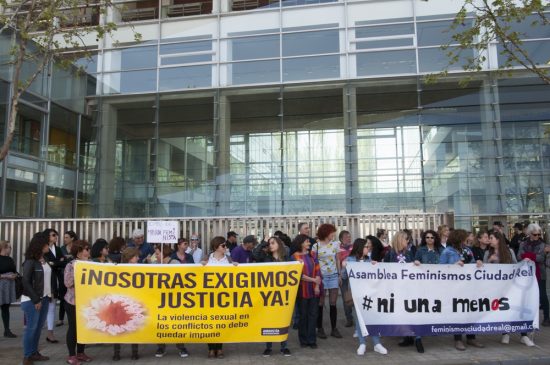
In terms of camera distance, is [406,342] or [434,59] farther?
[434,59]

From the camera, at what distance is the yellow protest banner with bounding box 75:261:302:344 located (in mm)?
7520

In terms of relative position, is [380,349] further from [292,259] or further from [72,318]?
[72,318]

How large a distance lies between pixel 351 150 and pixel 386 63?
355 cm

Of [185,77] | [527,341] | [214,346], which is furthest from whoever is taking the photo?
[185,77]

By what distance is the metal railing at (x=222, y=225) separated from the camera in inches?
559

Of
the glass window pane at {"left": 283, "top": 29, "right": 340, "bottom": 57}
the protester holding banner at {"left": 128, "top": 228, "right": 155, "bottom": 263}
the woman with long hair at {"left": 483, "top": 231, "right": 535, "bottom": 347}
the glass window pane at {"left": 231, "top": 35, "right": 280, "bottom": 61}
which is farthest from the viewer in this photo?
the glass window pane at {"left": 231, "top": 35, "right": 280, "bottom": 61}

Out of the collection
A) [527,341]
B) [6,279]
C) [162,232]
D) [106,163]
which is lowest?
[527,341]

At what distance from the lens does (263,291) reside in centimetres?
781

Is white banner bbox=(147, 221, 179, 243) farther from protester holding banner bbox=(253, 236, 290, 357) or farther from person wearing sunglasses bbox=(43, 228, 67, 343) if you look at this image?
protester holding banner bbox=(253, 236, 290, 357)

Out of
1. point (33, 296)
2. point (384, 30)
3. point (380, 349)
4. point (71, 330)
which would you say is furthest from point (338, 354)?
point (384, 30)

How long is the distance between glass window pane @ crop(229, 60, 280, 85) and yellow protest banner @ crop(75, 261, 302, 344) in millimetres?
12740

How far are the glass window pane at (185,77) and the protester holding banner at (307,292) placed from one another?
41.9 ft

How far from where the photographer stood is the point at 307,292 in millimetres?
8297

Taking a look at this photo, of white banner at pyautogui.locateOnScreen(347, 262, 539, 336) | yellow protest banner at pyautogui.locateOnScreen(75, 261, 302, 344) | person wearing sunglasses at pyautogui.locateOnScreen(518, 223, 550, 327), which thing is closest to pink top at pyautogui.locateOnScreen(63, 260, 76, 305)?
yellow protest banner at pyautogui.locateOnScreen(75, 261, 302, 344)
